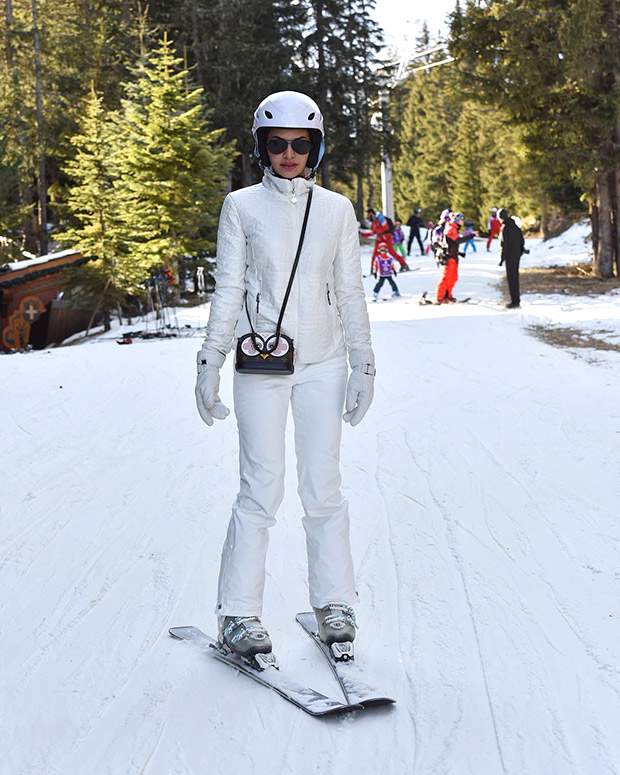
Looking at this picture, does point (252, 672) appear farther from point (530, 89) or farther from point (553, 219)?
point (553, 219)

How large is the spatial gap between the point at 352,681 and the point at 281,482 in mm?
826

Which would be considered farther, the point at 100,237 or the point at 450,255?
the point at 100,237

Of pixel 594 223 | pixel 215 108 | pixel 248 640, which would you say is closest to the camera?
pixel 248 640

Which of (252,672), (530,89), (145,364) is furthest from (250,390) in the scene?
(530,89)

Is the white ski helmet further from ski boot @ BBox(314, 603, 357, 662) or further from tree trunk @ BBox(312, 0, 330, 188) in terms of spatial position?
tree trunk @ BBox(312, 0, 330, 188)

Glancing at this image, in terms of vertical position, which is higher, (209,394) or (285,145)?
(285,145)

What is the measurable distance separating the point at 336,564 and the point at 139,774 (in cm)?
123

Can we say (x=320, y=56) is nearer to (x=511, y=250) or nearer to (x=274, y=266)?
(x=511, y=250)

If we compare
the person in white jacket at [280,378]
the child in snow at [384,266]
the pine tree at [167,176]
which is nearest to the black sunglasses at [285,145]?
the person in white jacket at [280,378]

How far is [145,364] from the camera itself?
517 inches

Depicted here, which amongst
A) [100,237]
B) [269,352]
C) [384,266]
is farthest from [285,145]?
[100,237]

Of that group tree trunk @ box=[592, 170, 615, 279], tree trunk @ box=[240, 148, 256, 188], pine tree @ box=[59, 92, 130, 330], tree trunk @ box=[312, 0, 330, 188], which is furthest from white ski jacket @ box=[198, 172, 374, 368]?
tree trunk @ box=[312, 0, 330, 188]

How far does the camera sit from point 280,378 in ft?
12.5

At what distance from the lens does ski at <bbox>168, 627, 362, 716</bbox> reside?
10.9 ft
